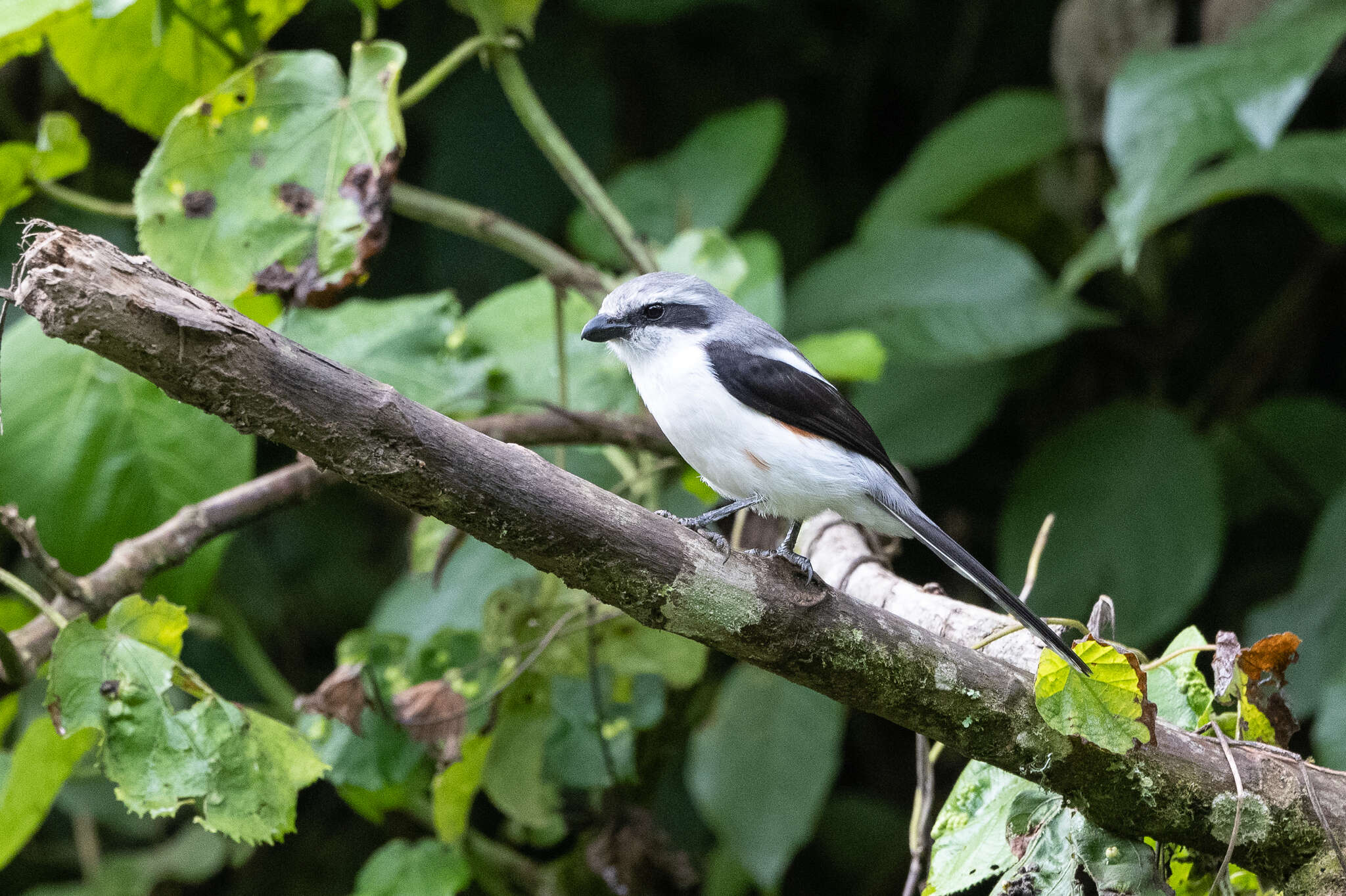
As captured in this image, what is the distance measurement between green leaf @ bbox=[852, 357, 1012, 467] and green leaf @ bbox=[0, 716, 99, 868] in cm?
222

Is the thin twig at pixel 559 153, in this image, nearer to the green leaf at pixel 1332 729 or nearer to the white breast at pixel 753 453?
the white breast at pixel 753 453

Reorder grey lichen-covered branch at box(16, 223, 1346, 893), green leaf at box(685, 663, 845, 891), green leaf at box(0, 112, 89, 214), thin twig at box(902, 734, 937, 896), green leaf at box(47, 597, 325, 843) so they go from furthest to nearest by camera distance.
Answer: green leaf at box(685, 663, 845, 891), green leaf at box(0, 112, 89, 214), thin twig at box(902, 734, 937, 896), green leaf at box(47, 597, 325, 843), grey lichen-covered branch at box(16, 223, 1346, 893)

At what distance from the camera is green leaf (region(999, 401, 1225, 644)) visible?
2.95 metres

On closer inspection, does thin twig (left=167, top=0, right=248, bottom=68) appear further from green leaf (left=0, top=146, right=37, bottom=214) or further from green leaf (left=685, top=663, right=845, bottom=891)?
green leaf (left=685, top=663, right=845, bottom=891)

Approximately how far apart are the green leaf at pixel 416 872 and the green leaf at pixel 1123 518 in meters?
1.72

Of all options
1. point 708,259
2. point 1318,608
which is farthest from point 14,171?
point 1318,608

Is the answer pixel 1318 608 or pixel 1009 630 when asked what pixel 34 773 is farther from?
pixel 1318 608

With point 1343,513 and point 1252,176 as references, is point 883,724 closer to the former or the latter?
point 1343,513

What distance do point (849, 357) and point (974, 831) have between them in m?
1.26

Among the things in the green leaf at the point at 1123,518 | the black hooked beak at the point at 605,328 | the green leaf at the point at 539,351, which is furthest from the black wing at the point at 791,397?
the green leaf at the point at 1123,518

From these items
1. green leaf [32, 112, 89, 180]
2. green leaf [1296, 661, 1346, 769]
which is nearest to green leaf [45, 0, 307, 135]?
green leaf [32, 112, 89, 180]

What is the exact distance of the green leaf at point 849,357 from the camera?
2523 mm

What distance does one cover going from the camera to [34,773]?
178 centimetres

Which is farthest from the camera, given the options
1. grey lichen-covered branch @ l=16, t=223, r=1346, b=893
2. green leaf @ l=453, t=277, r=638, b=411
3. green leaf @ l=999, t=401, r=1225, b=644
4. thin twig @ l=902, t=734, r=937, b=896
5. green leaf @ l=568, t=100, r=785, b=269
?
green leaf @ l=568, t=100, r=785, b=269
